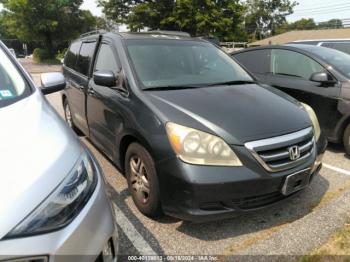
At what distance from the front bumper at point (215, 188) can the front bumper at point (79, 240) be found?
73 cm

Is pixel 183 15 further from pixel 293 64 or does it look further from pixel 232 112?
pixel 232 112

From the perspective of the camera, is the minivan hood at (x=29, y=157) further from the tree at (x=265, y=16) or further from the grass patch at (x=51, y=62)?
the tree at (x=265, y=16)

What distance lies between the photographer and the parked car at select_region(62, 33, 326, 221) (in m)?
2.54

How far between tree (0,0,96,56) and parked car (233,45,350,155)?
31.1m

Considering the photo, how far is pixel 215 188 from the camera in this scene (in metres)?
2.48

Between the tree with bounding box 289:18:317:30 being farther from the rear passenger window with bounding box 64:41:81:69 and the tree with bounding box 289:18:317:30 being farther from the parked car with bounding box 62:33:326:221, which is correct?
the parked car with bounding box 62:33:326:221

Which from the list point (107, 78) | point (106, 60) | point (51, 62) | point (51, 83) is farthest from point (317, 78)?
point (51, 62)

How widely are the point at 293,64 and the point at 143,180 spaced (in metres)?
3.53

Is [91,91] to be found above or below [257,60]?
above

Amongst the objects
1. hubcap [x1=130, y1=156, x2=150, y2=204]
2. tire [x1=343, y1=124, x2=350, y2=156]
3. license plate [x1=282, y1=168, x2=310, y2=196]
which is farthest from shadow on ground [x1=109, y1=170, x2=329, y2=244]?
tire [x1=343, y1=124, x2=350, y2=156]

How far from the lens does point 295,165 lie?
2797mm

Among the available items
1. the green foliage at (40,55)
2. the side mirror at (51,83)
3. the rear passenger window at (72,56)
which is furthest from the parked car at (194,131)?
the green foliage at (40,55)

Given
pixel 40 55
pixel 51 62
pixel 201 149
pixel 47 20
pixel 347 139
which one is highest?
pixel 47 20

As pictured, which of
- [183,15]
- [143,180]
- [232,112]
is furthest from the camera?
[183,15]
